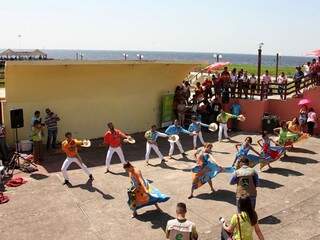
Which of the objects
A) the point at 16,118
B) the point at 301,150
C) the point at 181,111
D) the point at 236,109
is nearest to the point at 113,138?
the point at 16,118

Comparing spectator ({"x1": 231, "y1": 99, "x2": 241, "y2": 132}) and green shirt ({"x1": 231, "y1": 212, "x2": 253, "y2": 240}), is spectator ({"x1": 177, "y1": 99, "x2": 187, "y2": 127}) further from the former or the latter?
green shirt ({"x1": 231, "y1": 212, "x2": 253, "y2": 240})

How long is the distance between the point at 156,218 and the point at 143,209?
2.04ft

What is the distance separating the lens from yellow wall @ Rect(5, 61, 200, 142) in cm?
1678

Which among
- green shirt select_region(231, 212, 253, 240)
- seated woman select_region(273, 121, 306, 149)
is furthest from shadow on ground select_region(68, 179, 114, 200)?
seated woman select_region(273, 121, 306, 149)

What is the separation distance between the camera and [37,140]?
15156 mm

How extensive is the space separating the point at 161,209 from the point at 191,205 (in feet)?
2.79

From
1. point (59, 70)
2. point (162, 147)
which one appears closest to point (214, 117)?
point (162, 147)

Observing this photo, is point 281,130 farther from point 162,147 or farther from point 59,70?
point 59,70

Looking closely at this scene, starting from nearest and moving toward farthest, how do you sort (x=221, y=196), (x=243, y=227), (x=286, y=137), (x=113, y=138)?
(x=243, y=227) < (x=221, y=196) < (x=113, y=138) < (x=286, y=137)

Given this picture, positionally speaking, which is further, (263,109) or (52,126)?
(263,109)

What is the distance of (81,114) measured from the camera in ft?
60.4

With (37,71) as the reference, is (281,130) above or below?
below

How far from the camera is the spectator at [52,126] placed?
16.7m

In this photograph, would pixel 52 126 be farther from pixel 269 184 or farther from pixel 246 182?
pixel 246 182
